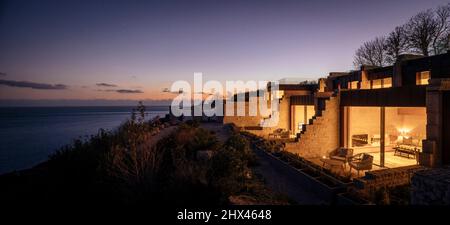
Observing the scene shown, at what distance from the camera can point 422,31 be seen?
21.2 metres

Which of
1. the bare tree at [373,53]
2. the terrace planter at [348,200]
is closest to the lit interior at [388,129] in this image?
the terrace planter at [348,200]

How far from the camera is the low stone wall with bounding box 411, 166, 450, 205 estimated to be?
11.7 ft

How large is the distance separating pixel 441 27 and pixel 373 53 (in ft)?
21.5

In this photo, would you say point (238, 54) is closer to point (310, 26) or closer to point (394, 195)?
point (310, 26)

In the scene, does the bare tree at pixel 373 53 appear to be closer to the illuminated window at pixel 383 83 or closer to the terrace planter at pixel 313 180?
the illuminated window at pixel 383 83

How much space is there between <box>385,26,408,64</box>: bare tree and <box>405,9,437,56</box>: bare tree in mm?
638

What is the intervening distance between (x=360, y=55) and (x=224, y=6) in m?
23.0

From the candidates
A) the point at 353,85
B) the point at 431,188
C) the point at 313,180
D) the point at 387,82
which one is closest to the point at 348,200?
the point at 313,180

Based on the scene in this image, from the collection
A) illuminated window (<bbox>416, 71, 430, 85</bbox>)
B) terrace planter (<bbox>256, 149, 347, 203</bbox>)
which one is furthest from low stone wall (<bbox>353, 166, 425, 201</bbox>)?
illuminated window (<bbox>416, 71, 430, 85</bbox>)

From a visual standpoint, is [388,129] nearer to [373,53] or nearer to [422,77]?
[422,77]

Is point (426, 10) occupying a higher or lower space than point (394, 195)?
higher

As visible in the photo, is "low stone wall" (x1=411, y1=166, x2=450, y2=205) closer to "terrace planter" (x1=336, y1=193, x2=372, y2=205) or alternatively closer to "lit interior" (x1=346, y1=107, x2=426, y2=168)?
"terrace planter" (x1=336, y1=193, x2=372, y2=205)
